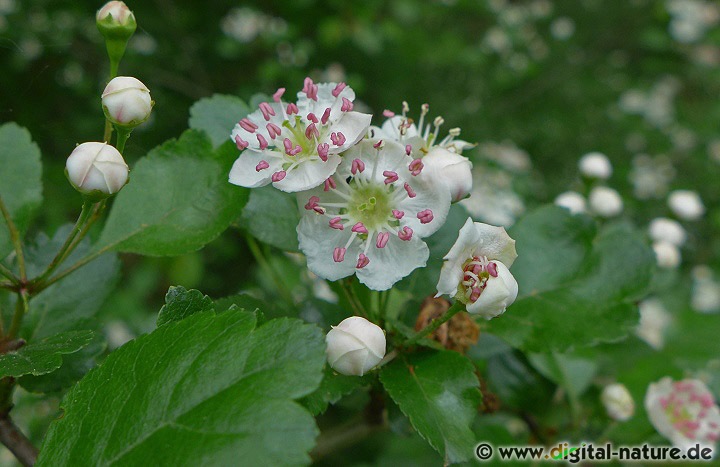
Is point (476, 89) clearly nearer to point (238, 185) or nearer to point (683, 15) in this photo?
point (683, 15)

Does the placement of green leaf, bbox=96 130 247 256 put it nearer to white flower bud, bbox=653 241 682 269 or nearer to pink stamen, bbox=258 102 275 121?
pink stamen, bbox=258 102 275 121

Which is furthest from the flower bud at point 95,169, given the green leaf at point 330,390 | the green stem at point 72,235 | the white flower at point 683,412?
the white flower at point 683,412

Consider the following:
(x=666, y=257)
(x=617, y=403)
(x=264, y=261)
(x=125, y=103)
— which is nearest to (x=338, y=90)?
(x=125, y=103)

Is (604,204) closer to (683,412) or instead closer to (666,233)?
(666,233)

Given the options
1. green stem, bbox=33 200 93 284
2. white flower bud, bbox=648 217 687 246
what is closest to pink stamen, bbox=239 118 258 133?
green stem, bbox=33 200 93 284

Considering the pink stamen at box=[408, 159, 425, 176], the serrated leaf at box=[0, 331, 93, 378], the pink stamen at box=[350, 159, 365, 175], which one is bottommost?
the serrated leaf at box=[0, 331, 93, 378]

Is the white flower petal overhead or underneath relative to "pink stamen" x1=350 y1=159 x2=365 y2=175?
underneath

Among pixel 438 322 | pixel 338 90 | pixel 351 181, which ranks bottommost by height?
pixel 438 322
